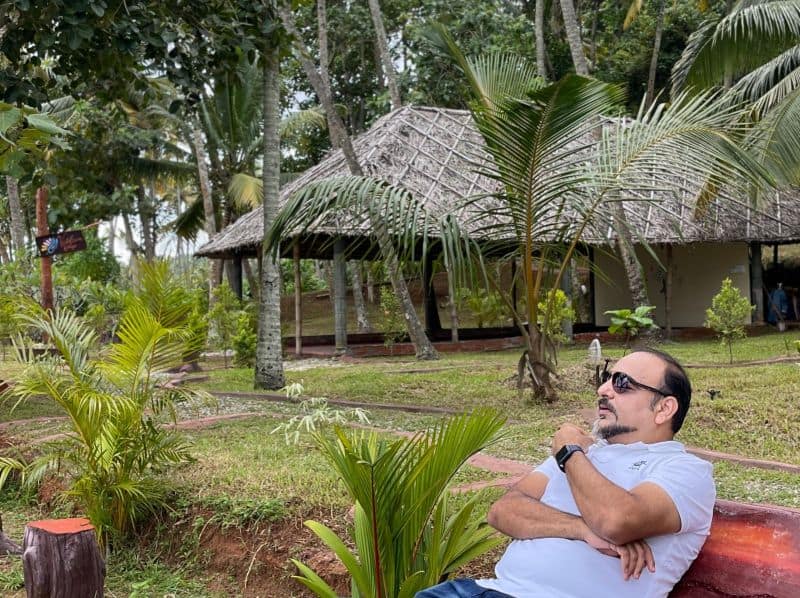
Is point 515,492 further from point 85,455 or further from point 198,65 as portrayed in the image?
point 198,65

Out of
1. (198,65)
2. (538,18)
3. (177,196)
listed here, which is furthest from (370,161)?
(177,196)

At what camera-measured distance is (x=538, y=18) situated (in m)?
16.9

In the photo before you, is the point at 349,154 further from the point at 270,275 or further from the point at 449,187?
the point at 270,275

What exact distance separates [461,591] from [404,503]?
516 millimetres

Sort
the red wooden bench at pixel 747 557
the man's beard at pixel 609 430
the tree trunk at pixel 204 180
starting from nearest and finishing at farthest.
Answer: the red wooden bench at pixel 747 557 → the man's beard at pixel 609 430 → the tree trunk at pixel 204 180

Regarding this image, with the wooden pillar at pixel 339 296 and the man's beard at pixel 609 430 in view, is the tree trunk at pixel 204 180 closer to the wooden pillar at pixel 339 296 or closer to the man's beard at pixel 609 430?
the wooden pillar at pixel 339 296

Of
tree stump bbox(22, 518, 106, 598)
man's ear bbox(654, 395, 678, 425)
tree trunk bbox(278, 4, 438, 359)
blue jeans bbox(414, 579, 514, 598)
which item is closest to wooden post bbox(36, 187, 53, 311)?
tree trunk bbox(278, 4, 438, 359)

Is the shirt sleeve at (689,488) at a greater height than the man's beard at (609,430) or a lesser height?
lesser

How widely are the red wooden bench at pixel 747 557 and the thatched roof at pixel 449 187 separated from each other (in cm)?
1141

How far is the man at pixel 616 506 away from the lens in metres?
2.13

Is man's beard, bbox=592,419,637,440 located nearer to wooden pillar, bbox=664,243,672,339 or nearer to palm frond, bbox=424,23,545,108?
palm frond, bbox=424,23,545,108

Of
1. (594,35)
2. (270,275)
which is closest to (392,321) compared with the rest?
(270,275)

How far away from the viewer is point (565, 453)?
89.4 inches

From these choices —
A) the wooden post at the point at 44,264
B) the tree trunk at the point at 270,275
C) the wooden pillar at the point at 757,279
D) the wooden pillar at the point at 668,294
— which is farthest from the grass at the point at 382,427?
the wooden pillar at the point at 757,279
